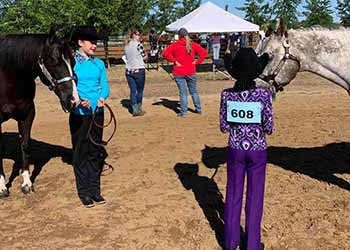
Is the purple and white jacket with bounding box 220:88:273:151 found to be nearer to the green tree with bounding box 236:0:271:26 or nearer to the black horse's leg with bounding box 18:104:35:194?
the black horse's leg with bounding box 18:104:35:194

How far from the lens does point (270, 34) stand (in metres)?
4.87

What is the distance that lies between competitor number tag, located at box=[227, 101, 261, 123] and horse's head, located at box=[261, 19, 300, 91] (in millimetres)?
1407

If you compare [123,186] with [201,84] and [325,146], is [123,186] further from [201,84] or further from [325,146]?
[201,84]

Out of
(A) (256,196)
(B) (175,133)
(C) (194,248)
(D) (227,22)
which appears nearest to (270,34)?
(A) (256,196)

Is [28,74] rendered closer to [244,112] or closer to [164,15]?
[244,112]

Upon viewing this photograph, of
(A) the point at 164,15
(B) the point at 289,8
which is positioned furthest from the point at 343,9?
(A) the point at 164,15

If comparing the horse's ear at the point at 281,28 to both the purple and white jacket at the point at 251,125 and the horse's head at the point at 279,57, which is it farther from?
the purple and white jacket at the point at 251,125

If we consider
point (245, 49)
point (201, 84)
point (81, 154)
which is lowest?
point (201, 84)

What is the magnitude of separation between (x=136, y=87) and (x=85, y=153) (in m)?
5.46

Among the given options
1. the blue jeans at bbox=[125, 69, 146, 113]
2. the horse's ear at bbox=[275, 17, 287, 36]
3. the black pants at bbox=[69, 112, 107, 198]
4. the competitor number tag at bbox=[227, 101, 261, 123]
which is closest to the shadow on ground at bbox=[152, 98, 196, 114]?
the blue jeans at bbox=[125, 69, 146, 113]

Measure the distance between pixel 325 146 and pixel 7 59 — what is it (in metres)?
4.92

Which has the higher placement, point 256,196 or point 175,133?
point 256,196

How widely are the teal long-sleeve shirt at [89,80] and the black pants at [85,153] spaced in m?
0.11

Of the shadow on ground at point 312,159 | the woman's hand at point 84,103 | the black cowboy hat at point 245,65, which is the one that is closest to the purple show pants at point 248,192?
the black cowboy hat at point 245,65
